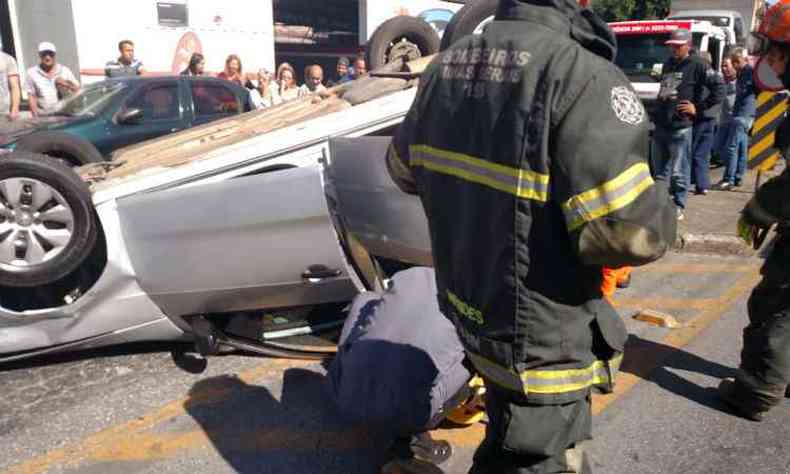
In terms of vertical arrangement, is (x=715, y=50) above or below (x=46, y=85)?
above

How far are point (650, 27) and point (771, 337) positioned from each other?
25.4 feet

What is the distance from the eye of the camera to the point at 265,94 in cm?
925

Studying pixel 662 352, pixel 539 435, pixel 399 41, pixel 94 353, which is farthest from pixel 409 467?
pixel 399 41

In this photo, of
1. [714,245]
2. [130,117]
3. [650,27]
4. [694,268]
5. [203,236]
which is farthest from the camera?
[650,27]

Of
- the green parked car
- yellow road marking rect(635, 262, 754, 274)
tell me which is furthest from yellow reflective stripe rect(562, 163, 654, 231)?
the green parked car

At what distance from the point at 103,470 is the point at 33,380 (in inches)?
38.0

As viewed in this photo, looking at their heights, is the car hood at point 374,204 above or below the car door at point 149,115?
above

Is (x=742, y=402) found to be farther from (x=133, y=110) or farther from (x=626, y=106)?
(x=133, y=110)

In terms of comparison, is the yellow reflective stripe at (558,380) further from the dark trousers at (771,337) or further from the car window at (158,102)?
the car window at (158,102)

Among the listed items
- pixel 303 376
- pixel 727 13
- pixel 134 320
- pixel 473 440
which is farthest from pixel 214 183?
pixel 727 13

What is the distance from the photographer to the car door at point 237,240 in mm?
3225

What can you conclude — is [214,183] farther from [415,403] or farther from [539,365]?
[539,365]

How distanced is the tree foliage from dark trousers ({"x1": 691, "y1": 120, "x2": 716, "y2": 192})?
66.0 feet

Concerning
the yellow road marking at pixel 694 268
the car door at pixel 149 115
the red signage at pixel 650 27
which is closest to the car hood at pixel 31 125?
the car door at pixel 149 115
